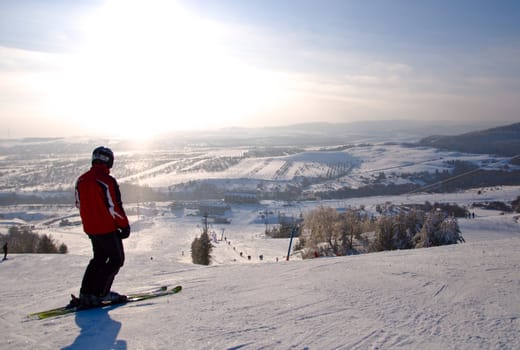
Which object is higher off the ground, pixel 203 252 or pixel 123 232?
pixel 123 232

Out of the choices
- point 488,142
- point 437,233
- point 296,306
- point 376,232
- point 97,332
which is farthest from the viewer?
point 488,142

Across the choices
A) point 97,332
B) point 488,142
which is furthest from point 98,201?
point 488,142

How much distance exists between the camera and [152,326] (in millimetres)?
3564

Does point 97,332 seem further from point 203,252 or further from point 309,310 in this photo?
point 203,252

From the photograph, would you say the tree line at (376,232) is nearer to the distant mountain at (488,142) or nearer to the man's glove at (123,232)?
the man's glove at (123,232)

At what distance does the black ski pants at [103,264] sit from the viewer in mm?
4348

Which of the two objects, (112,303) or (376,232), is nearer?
(112,303)

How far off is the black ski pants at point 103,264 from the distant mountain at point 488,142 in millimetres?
146575

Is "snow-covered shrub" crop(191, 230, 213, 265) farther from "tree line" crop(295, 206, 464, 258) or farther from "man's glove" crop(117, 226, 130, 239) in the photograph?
"man's glove" crop(117, 226, 130, 239)

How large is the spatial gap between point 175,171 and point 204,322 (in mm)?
131856

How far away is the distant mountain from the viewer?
435ft

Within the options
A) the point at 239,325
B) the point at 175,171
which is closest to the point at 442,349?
the point at 239,325

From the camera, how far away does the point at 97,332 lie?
11.2 ft

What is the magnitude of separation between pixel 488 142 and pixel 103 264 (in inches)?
6535
